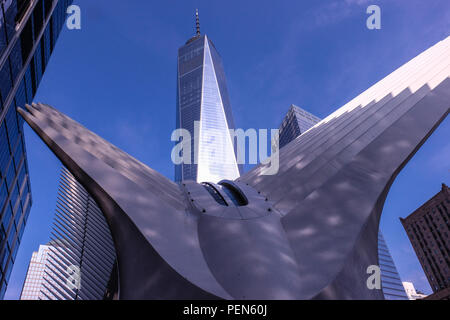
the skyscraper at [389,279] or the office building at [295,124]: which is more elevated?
the office building at [295,124]

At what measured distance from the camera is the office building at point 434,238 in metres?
67.5

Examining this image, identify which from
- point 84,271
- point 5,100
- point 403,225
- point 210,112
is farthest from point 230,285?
point 210,112

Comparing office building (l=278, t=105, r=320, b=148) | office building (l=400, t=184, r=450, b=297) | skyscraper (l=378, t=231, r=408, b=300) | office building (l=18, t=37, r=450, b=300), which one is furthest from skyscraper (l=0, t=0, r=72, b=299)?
office building (l=278, t=105, r=320, b=148)

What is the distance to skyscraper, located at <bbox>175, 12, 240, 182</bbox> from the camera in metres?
128

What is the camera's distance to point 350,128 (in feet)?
55.3

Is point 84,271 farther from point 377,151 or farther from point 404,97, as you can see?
point 404,97

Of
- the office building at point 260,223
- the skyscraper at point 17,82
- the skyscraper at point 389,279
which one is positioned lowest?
the office building at point 260,223

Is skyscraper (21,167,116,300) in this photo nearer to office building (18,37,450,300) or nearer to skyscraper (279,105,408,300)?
office building (18,37,450,300)

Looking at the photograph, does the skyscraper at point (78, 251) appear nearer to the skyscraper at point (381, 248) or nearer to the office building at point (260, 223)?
the office building at point (260, 223)

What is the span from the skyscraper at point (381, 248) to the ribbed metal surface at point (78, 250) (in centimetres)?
6118

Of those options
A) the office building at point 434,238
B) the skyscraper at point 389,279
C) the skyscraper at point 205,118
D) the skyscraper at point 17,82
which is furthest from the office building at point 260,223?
the skyscraper at point 205,118

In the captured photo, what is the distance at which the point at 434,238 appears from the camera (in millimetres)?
71312

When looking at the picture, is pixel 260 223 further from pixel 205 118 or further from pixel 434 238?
pixel 205 118

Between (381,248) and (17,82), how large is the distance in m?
104
